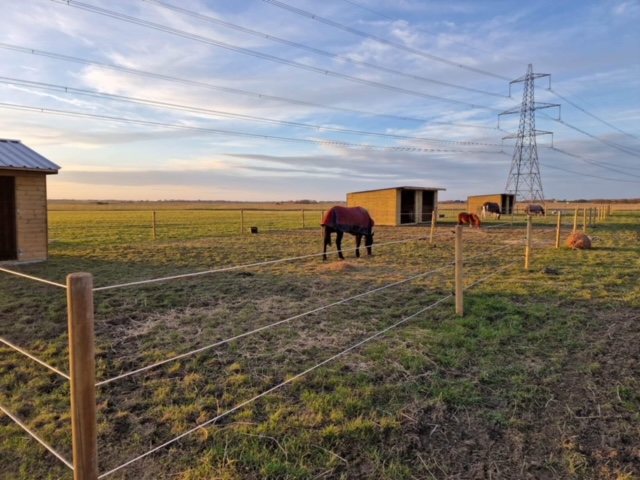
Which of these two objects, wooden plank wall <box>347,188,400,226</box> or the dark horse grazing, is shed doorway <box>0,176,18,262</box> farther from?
wooden plank wall <box>347,188,400,226</box>

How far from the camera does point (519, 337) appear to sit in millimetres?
4855

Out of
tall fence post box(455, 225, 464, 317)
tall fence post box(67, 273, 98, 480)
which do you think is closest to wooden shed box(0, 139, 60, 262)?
tall fence post box(455, 225, 464, 317)

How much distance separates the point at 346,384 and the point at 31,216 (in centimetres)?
1097

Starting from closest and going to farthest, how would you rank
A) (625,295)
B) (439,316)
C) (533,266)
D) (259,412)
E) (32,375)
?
1. (259,412)
2. (32,375)
3. (439,316)
4. (625,295)
5. (533,266)

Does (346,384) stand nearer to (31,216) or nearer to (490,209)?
(31,216)

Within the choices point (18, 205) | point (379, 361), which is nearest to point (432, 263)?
point (379, 361)

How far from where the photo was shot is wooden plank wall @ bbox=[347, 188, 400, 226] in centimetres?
2506

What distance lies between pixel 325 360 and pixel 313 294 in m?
2.92

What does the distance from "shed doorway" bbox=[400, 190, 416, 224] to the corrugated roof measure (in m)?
20.2

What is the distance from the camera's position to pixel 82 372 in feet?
6.11

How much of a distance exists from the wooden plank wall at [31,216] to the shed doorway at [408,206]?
66.9 ft

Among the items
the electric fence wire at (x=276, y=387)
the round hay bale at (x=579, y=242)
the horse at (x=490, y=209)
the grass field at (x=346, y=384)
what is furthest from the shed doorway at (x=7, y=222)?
the horse at (x=490, y=209)

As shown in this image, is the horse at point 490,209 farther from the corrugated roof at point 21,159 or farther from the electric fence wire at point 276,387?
the corrugated roof at point 21,159

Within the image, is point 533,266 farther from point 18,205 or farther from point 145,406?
point 18,205
